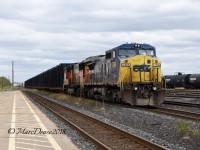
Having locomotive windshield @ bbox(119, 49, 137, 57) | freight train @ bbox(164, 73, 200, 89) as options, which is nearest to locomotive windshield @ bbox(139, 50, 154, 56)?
locomotive windshield @ bbox(119, 49, 137, 57)

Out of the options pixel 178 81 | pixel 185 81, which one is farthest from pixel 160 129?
pixel 178 81

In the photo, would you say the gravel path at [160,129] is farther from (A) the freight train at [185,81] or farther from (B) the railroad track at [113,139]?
(A) the freight train at [185,81]

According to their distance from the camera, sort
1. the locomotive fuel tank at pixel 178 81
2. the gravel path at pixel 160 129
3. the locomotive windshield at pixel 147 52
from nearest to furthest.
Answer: the gravel path at pixel 160 129 < the locomotive windshield at pixel 147 52 < the locomotive fuel tank at pixel 178 81

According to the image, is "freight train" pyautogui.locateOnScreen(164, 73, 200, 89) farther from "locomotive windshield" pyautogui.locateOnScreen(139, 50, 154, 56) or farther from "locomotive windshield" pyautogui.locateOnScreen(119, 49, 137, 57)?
"locomotive windshield" pyautogui.locateOnScreen(119, 49, 137, 57)

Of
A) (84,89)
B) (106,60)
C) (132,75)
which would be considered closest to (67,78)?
(84,89)

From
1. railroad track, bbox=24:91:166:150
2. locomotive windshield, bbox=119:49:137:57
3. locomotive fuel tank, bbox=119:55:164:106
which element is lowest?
railroad track, bbox=24:91:166:150

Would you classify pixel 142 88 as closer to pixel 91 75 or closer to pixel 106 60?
pixel 106 60

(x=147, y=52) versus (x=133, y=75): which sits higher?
(x=147, y=52)

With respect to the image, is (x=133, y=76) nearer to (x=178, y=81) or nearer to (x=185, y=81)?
(x=185, y=81)

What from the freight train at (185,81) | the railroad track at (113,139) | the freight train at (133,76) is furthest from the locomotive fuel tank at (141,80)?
the freight train at (185,81)

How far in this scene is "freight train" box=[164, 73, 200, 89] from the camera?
54.4 metres

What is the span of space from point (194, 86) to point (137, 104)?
3445 cm

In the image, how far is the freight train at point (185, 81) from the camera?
54425 mm

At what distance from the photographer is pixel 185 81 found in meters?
58.5
